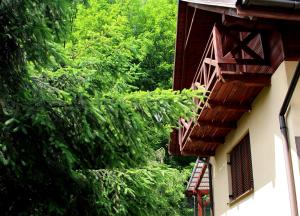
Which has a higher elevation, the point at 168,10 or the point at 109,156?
the point at 168,10

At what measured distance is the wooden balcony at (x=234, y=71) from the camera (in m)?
6.40

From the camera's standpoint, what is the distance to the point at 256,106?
23.7 feet

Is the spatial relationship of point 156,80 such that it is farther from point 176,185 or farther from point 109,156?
point 109,156

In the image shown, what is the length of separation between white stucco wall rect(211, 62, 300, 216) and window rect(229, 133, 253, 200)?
0.24 meters

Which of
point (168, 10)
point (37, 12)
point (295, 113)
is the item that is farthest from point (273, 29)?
point (168, 10)

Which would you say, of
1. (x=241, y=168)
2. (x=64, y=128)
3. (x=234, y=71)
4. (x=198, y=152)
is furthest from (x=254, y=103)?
(x=198, y=152)

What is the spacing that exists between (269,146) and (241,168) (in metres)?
2.13

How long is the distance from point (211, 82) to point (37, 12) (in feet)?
10.5

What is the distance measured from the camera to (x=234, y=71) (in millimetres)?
6445

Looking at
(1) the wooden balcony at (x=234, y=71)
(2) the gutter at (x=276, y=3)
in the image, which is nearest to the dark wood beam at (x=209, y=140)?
(1) the wooden balcony at (x=234, y=71)

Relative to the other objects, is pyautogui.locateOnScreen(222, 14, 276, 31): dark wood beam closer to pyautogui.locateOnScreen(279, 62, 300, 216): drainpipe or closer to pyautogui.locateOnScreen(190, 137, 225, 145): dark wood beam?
pyautogui.locateOnScreen(279, 62, 300, 216): drainpipe

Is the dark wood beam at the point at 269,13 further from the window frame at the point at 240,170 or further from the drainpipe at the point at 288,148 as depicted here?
the window frame at the point at 240,170

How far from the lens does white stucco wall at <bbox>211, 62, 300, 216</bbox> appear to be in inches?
229

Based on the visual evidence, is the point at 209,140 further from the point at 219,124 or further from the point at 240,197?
the point at 240,197
